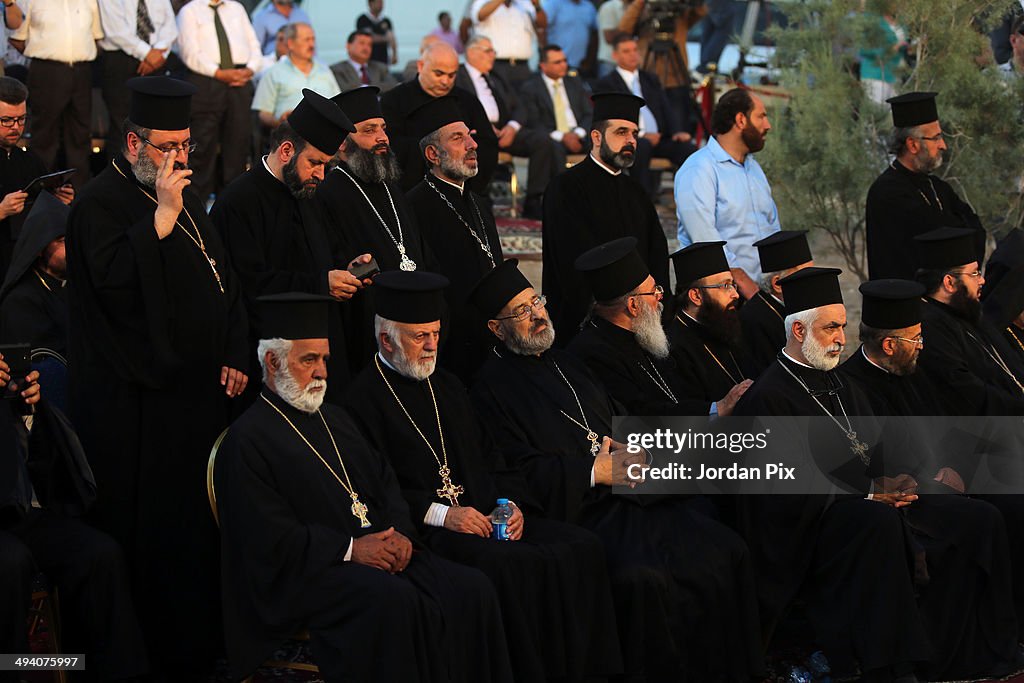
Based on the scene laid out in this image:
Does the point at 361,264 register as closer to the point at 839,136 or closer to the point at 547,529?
the point at 547,529

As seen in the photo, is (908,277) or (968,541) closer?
(968,541)

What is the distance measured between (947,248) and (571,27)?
6.73 metres

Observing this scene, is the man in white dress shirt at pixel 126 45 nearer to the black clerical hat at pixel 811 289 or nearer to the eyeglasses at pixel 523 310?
the eyeglasses at pixel 523 310

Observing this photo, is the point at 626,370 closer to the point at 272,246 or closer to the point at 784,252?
the point at 784,252

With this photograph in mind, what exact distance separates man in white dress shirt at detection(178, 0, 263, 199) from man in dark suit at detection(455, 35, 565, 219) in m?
1.57

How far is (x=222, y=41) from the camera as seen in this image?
11.0 metres

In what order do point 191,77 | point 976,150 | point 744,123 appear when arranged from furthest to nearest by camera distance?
point 191,77, point 976,150, point 744,123

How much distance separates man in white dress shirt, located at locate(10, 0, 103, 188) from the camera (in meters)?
9.72

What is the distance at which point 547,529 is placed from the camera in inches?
223

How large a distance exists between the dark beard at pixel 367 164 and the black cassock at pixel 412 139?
4.08ft

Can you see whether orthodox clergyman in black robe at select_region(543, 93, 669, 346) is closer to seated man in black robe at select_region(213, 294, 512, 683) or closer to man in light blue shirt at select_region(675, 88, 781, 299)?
man in light blue shirt at select_region(675, 88, 781, 299)

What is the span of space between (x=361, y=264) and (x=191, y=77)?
5.31 m

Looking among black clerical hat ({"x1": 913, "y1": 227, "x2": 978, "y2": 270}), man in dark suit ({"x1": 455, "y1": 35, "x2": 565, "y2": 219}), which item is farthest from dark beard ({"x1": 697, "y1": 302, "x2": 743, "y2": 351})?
man in dark suit ({"x1": 455, "y1": 35, "x2": 565, "y2": 219})

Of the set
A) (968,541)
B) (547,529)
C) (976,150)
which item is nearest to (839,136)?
(976,150)
